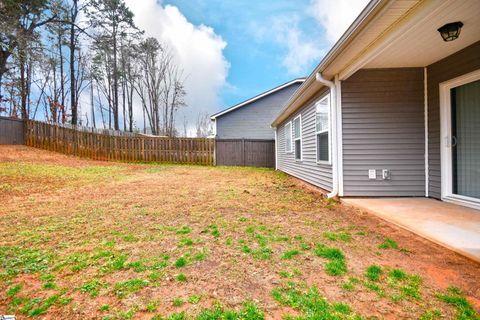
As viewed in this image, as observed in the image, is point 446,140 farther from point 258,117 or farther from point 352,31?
point 258,117

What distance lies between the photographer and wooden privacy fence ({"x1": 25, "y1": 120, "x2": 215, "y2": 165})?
12062 mm

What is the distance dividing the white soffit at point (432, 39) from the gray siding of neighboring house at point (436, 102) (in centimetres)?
12

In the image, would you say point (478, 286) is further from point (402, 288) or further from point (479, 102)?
point (479, 102)

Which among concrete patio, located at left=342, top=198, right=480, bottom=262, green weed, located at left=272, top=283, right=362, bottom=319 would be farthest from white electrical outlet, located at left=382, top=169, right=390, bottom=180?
green weed, located at left=272, top=283, right=362, bottom=319

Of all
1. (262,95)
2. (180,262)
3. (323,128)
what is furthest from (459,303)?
(262,95)

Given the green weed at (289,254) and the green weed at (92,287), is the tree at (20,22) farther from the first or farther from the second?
the green weed at (289,254)

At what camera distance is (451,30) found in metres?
2.79

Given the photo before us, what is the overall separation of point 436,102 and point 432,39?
49.0 inches

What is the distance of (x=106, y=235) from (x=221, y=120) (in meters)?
13.8

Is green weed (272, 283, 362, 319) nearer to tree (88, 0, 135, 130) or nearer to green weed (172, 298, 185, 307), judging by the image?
green weed (172, 298, 185, 307)

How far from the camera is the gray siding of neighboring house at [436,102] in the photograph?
11.9 ft

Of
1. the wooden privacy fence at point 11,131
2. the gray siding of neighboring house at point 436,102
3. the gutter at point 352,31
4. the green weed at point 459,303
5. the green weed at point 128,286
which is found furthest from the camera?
the wooden privacy fence at point 11,131

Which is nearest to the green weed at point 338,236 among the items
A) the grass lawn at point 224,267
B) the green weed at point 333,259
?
the grass lawn at point 224,267

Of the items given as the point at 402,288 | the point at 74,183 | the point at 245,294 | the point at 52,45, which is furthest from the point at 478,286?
the point at 52,45
